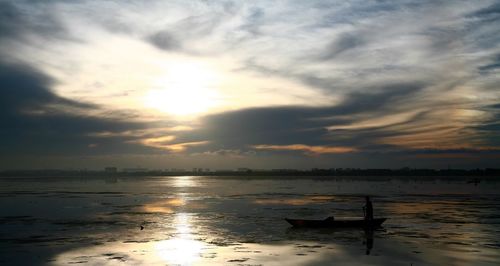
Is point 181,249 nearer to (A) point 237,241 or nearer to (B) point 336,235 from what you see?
(A) point 237,241

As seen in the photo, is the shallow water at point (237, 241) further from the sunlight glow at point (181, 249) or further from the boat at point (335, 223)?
the boat at point (335, 223)

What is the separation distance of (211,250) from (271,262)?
4.48 metres

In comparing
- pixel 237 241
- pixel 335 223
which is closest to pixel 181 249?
pixel 237 241

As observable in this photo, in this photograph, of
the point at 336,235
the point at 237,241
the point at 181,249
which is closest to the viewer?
the point at 181,249

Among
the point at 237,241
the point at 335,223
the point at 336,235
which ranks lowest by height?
the point at 336,235

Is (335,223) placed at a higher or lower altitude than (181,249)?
higher

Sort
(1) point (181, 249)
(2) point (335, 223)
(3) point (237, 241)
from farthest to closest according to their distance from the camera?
(2) point (335, 223), (3) point (237, 241), (1) point (181, 249)

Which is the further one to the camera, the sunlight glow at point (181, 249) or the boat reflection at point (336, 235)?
the boat reflection at point (336, 235)

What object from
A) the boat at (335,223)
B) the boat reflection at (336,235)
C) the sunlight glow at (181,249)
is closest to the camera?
the sunlight glow at (181,249)

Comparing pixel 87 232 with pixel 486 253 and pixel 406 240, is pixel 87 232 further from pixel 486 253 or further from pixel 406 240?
pixel 486 253

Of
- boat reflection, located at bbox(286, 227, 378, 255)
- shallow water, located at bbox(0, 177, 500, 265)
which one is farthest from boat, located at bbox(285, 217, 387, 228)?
shallow water, located at bbox(0, 177, 500, 265)

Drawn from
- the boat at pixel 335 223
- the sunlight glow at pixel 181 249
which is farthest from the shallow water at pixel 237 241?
the boat at pixel 335 223

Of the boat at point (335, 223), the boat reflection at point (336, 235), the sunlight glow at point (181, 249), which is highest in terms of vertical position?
the boat at point (335, 223)

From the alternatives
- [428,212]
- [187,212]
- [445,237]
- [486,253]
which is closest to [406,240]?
[445,237]
